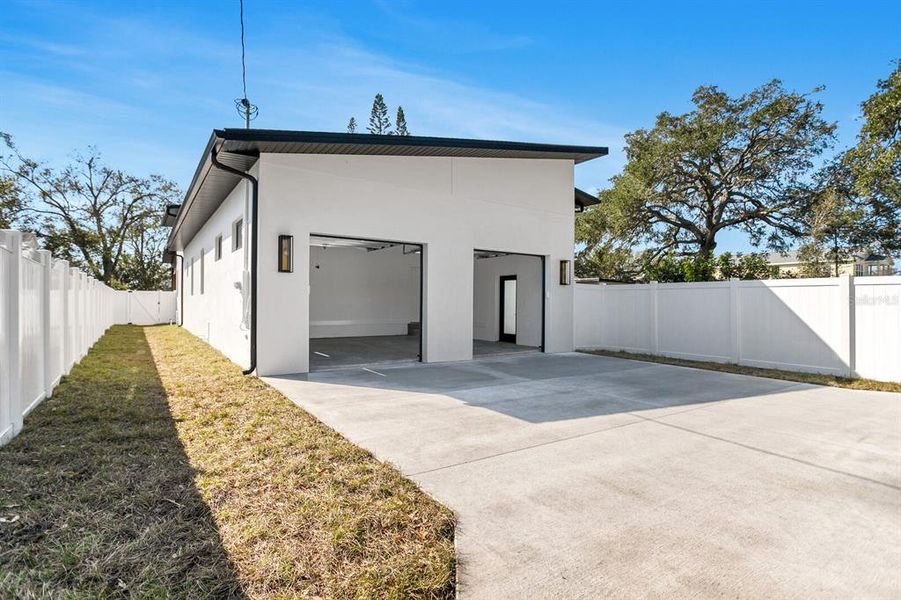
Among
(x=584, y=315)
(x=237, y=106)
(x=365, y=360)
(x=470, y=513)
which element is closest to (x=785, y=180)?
(x=584, y=315)

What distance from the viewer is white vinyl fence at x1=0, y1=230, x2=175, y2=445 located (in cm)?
404

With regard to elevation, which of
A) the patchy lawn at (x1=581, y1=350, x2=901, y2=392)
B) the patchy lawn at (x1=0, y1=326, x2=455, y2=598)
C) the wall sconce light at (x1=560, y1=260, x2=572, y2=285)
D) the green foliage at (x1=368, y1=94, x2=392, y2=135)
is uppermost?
the green foliage at (x1=368, y1=94, x2=392, y2=135)

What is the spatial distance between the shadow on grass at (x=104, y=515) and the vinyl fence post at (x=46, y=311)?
0.92 m

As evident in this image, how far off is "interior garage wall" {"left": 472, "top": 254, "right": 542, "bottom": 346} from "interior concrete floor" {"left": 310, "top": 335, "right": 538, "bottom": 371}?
487mm

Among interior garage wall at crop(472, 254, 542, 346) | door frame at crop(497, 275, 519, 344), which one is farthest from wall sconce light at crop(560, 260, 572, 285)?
door frame at crop(497, 275, 519, 344)

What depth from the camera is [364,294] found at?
52.8 ft

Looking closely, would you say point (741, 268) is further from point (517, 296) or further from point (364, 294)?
point (364, 294)

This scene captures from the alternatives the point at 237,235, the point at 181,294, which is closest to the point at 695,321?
the point at 237,235

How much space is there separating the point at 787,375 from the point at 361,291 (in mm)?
11923

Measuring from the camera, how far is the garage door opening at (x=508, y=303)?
39.8 ft

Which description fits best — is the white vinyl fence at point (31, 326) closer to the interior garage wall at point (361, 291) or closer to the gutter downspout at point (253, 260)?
the gutter downspout at point (253, 260)

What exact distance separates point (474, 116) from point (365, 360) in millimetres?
7924

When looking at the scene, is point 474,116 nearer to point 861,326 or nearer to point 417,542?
point 861,326

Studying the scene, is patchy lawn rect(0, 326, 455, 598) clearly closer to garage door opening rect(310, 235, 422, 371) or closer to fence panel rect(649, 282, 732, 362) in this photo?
fence panel rect(649, 282, 732, 362)
